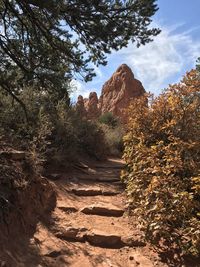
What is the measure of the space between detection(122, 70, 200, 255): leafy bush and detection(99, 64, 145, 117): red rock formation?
24.0 metres

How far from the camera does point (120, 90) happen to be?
35.9m

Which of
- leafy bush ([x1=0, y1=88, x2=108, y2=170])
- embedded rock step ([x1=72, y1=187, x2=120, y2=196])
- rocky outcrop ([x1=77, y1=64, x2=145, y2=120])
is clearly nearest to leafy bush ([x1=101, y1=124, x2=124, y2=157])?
leafy bush ([x1=0, y1=88, x2=108, y2=170])

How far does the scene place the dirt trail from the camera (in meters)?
7.38

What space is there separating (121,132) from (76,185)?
8239 millimetres

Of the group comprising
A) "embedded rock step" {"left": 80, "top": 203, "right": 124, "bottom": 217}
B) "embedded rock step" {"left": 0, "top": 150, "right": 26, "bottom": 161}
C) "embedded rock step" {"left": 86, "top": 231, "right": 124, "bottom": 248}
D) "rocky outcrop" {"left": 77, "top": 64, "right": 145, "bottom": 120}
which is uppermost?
"rocky outcrop" {"left": 77, "top": 64, "right": 145, "bottom": 120}

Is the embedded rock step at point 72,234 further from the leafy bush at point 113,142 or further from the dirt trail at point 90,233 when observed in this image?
the leafy bush at point 113,142

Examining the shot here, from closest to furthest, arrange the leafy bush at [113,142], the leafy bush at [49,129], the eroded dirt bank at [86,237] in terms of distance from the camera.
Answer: the eroded dirt bank at [86,237]
the leafy bush at [49,129]
the leafy bush at [113,142]

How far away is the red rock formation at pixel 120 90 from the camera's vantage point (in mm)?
35219

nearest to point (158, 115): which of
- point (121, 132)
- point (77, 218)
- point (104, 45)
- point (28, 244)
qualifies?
point (104, 45)

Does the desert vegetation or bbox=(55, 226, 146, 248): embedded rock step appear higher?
the desert vegetation

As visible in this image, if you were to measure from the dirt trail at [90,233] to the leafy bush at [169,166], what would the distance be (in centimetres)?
48

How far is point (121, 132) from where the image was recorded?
62.7ft

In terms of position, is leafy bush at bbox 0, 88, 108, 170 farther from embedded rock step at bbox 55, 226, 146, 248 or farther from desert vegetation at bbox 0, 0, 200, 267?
embedded rock step at bbox 55, 226, 146, 248

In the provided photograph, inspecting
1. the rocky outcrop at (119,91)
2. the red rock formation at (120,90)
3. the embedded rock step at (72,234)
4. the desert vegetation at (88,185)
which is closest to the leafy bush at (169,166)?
the desert vegetation at (88,185)
